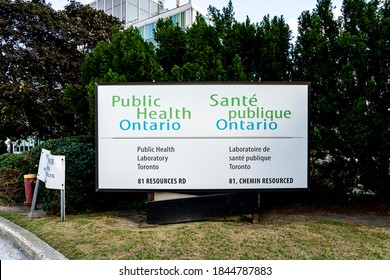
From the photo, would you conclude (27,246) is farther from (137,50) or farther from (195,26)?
(195,26)

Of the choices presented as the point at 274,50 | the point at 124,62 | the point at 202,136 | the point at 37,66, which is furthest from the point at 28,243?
the point at 37,66

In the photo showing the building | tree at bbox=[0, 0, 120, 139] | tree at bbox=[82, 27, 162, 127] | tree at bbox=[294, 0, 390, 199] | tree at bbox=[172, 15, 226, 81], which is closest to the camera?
tree at bbox=[294, 0, 390, 199]

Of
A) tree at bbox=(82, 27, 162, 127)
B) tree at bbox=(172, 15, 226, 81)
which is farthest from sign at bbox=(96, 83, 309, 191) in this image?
tree at bbox=(82, 27, 162, 127)

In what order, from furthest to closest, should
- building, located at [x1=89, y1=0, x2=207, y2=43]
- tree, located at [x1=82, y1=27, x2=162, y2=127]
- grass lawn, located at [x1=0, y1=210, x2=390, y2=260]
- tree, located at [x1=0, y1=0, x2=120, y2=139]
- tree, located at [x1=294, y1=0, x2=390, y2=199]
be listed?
building, located at [x1=89, y1=0, x2=207, y2=43] → tree, located at [x1=0, y1=0, x2=120, y2=139] → tree, located at [x1=82, y1=27, x2=162, y2=127] → tree, located at [x1=294, y1=0, x2=390, y2=199] → grass lawn, located at [x1=0, y1=210, x2=390, y2=260]

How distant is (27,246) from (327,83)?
232 inches

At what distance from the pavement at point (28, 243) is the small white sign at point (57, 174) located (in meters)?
0.90

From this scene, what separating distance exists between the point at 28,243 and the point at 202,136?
3.19 metres

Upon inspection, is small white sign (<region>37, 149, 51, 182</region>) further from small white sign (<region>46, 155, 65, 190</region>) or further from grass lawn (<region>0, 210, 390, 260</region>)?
grass lawn (<region>0, 210, 390, 260</region>)

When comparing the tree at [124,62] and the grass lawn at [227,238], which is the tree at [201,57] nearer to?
the tree at [124,62]

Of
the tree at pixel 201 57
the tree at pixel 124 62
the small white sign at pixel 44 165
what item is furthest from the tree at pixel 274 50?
the small white sign at pixel 44 165

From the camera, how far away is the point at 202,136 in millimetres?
5691

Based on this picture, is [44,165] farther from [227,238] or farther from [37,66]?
[37,66]

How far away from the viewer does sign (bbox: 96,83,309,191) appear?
5.69m
